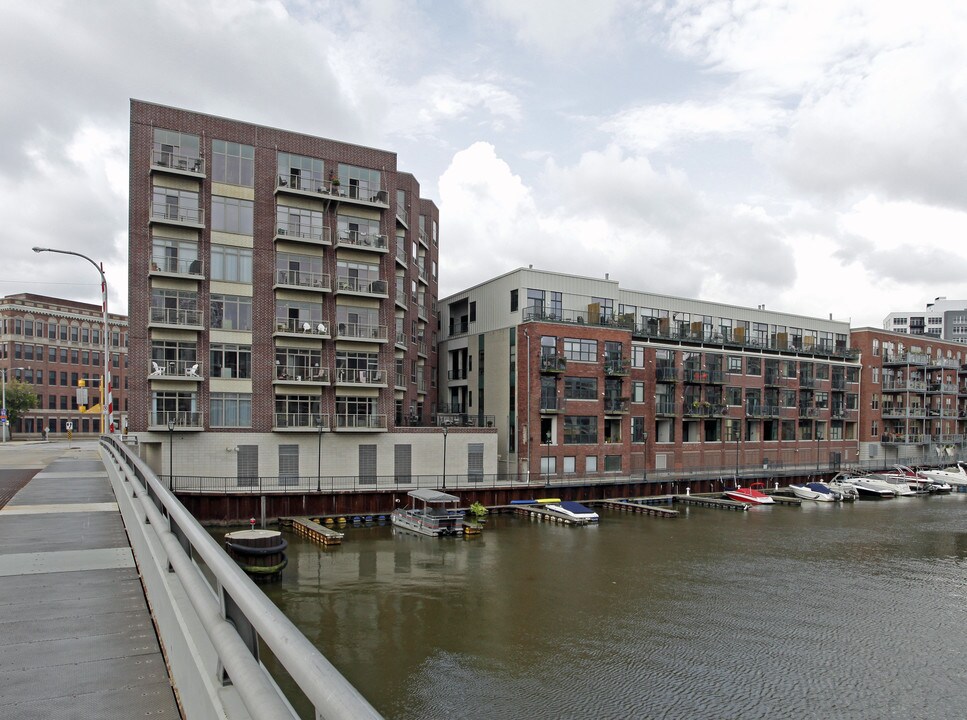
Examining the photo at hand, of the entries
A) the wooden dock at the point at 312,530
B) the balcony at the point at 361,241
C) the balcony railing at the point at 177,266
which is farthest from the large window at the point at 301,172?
the wooden dock at the point at 312,530

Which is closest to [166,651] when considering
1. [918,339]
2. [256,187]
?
[256,187]

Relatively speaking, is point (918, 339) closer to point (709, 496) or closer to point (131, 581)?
point (709, 496)

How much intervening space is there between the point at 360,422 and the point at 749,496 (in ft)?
129

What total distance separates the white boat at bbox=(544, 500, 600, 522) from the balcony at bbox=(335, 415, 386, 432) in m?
15.2

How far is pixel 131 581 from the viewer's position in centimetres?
832

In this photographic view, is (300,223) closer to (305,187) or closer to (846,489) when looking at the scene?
(305,187)

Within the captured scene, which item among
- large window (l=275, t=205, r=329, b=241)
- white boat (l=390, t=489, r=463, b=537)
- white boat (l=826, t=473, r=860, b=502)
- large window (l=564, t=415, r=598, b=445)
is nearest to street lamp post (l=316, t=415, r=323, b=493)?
white boat (l=390, t=489, r=463, b=537)

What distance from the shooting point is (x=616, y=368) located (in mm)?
64812

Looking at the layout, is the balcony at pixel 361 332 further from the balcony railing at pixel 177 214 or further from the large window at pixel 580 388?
the large window at pixel 580 388

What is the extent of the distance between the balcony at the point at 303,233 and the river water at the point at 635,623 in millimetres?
22449

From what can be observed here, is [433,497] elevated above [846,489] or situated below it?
above

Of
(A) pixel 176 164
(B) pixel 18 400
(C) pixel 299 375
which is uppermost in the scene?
(A) pixel 176 164

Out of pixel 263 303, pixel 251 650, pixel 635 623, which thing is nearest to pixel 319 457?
pixel 263 303

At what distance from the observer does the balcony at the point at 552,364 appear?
6059 cm
